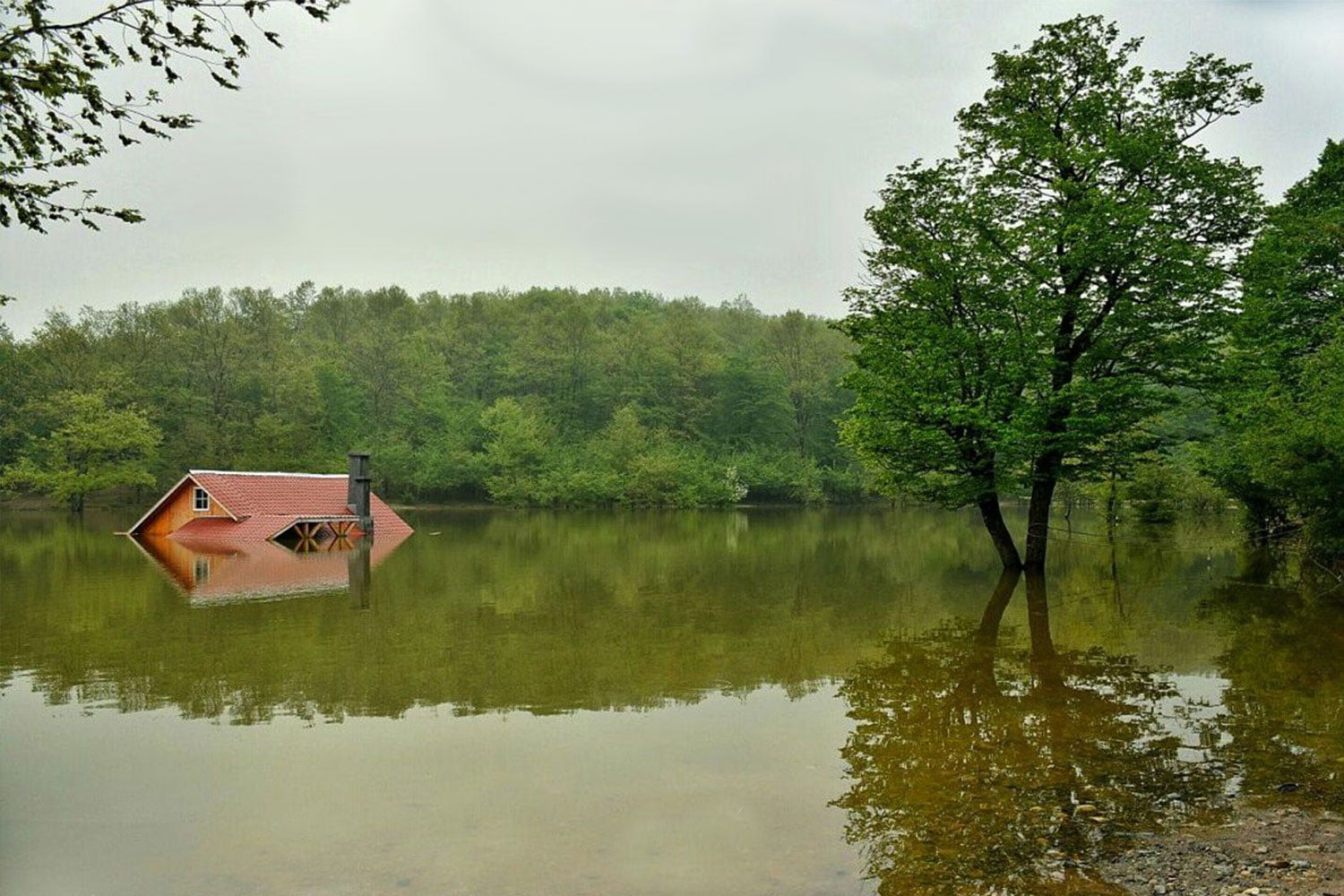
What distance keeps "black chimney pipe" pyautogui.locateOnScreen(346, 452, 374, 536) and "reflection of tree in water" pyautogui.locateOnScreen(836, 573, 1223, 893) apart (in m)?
28.9

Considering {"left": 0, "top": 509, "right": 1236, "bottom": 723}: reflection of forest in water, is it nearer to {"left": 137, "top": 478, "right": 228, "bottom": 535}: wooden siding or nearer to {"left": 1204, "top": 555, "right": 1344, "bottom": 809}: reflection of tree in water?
{"left": 1204, "top": 555, "right": 1344, "bottom": 809}: reflection of tree in water

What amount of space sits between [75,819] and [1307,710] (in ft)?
38.1

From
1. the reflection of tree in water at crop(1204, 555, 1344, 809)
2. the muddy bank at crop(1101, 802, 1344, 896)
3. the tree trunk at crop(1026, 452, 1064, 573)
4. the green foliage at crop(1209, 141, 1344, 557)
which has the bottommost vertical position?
the reflection of tree in water at crop(1204, 555, 1344, 809)

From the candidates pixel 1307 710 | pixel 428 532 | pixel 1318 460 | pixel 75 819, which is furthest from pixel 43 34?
pixel 428 532

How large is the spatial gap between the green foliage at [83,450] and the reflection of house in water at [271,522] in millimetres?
21794

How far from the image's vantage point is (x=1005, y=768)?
7867 millimetres

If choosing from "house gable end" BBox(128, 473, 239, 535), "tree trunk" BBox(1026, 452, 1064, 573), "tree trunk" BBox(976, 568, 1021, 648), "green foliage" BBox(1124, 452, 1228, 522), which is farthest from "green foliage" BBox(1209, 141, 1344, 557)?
"house gable end" BBox(128, 473, 239, 535)

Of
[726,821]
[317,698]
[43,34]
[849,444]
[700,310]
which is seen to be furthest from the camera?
[700,310]

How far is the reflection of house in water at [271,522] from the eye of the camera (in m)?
29.7

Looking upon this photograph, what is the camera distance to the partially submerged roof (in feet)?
113

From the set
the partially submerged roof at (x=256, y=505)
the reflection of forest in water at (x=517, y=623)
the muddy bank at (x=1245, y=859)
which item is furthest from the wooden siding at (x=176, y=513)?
the muddy bank at (x=1245, y=859)

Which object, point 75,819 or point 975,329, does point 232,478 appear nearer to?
point 975,329

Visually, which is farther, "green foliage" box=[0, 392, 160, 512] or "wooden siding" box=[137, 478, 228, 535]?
"green foliage" box=[0, 392, 160, 512]

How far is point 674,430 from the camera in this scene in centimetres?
7456
